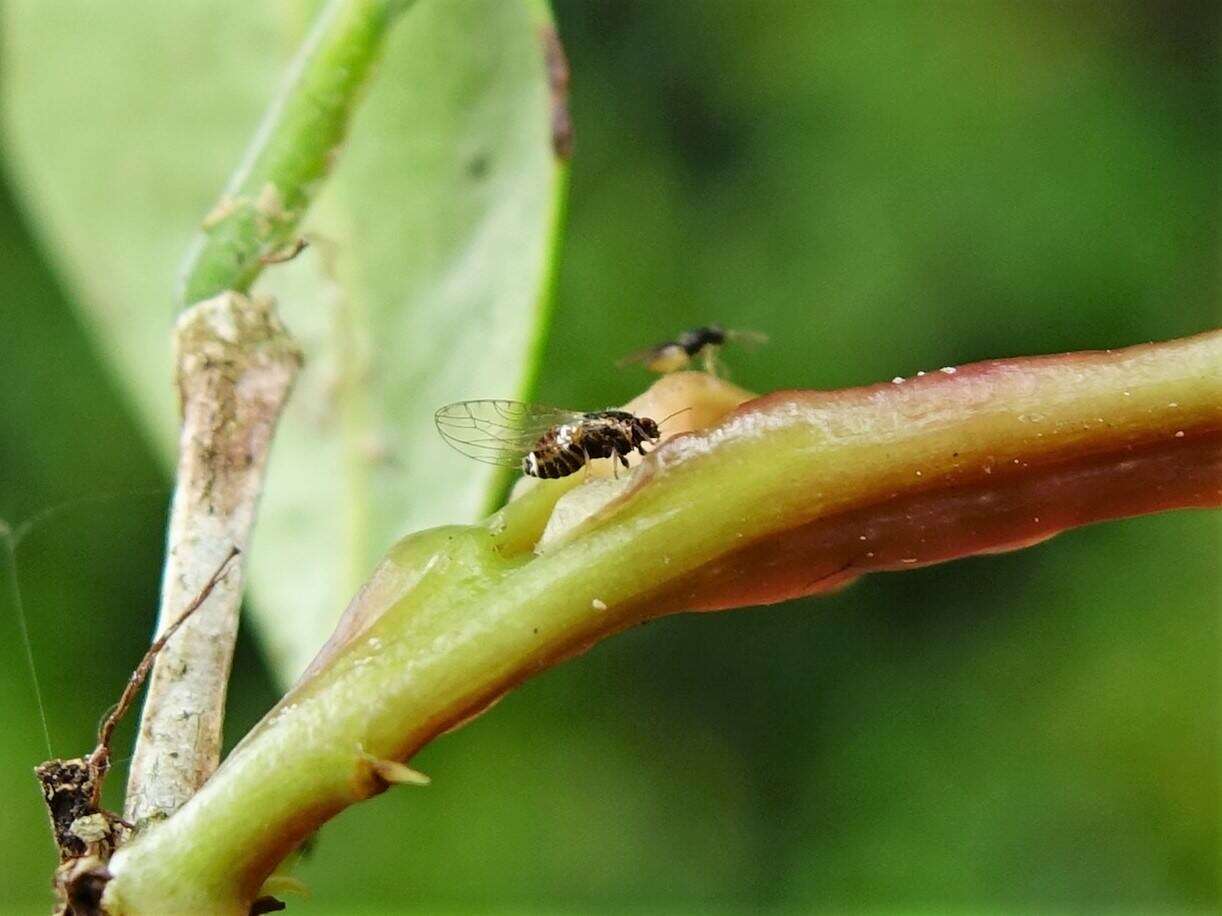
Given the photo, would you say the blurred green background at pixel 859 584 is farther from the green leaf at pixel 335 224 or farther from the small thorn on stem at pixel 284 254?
the small thorn on stem at pixel 284 254

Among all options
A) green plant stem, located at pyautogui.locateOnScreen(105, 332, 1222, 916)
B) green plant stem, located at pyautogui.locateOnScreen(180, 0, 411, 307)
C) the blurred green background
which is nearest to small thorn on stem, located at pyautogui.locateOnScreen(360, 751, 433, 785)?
green plant stem, located at pyautogui.locateOnScreen(105, 332, 1222, 916)

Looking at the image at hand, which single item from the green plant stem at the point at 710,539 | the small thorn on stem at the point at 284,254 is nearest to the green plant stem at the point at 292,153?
the small thorn on stem at the point at 284,254

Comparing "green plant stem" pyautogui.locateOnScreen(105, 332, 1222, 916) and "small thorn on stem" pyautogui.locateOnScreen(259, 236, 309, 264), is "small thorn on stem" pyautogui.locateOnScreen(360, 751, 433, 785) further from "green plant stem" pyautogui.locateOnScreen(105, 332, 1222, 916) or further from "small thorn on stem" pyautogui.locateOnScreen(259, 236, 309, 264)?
"small thorn on stem" pyautogui.locateOnScreen(259, 236, 309, 264)

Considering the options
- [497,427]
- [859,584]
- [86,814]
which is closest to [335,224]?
[497,427]

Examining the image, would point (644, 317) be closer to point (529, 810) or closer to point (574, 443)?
point (529, 810)

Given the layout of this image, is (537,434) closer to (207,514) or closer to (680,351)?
(680,351)

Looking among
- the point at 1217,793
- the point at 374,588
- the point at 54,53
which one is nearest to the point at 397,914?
the point at 1217,793
